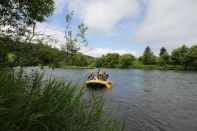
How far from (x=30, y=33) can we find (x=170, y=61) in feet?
316

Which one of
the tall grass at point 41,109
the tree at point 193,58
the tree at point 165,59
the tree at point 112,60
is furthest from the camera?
the tree at point 112,60

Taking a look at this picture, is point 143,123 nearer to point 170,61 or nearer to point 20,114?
point 20,114

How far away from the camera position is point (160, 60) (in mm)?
100688

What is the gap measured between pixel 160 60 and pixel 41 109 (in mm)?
101919

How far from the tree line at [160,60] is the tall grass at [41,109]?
287 feet

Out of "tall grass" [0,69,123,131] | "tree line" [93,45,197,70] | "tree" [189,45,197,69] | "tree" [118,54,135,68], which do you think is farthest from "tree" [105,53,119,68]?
"tall grass" [0,69,123,131]

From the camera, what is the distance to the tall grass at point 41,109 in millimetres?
2998

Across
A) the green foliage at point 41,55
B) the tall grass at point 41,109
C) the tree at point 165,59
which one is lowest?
the tall grass at point 41,109

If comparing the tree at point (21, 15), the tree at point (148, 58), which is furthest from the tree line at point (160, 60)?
the tree at point (21, 15)

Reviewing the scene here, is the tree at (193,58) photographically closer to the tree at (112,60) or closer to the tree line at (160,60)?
the tree line at (160,60)

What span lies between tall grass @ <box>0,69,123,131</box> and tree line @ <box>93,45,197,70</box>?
287 ft

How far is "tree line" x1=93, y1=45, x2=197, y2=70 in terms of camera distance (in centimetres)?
8662

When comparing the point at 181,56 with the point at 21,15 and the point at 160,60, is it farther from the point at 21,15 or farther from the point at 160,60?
the point at 21,15

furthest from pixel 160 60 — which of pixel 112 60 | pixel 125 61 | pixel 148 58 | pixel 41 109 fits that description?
pixel 41 109
